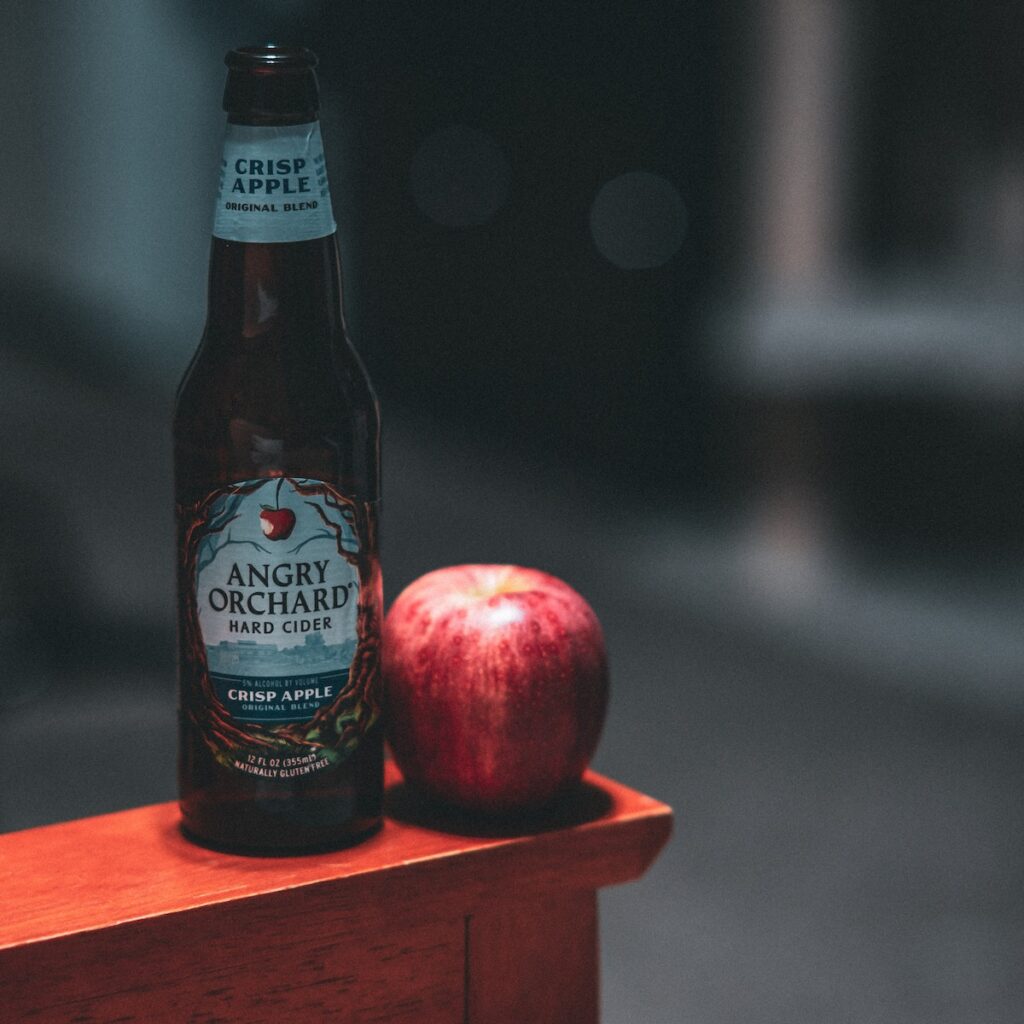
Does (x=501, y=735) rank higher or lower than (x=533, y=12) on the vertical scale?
lower

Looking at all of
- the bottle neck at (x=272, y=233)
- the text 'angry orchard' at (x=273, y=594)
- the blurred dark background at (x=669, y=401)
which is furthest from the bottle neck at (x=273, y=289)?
the blurred dark background at (x=669, y=401)

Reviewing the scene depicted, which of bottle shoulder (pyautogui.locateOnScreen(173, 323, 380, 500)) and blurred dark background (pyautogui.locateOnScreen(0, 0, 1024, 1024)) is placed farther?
blurred dark background (pyautogui.locateOnScreen(0, 0, 1024, 1024))

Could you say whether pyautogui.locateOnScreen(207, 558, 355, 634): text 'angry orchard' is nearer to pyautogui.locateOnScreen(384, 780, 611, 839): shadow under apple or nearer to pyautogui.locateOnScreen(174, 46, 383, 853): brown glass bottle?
pyautogui.locateOnScreen(174, 46, 383, 853): brown glass bottle

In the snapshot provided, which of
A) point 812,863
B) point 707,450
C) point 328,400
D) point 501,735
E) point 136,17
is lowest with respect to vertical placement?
point 812,863

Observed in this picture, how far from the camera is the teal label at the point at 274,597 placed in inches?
26.1

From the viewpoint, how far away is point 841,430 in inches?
153

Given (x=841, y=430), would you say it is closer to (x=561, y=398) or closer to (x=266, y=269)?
(x=561, y=398)

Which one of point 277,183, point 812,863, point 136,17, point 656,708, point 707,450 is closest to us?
point 277,183

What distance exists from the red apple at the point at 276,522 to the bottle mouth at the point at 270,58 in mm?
199

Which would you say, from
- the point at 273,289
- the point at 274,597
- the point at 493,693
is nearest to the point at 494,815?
the point at 493,693

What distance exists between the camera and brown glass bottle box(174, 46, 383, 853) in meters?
0.67

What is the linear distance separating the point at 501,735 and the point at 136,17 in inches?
159

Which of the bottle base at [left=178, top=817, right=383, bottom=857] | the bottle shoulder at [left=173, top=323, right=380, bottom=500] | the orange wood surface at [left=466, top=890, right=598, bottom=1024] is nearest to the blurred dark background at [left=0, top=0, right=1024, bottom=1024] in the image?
the orange wood surface at [left=466, top=890, right=598, bottom=1024]

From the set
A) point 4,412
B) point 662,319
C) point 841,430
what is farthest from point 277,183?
point 662,319
